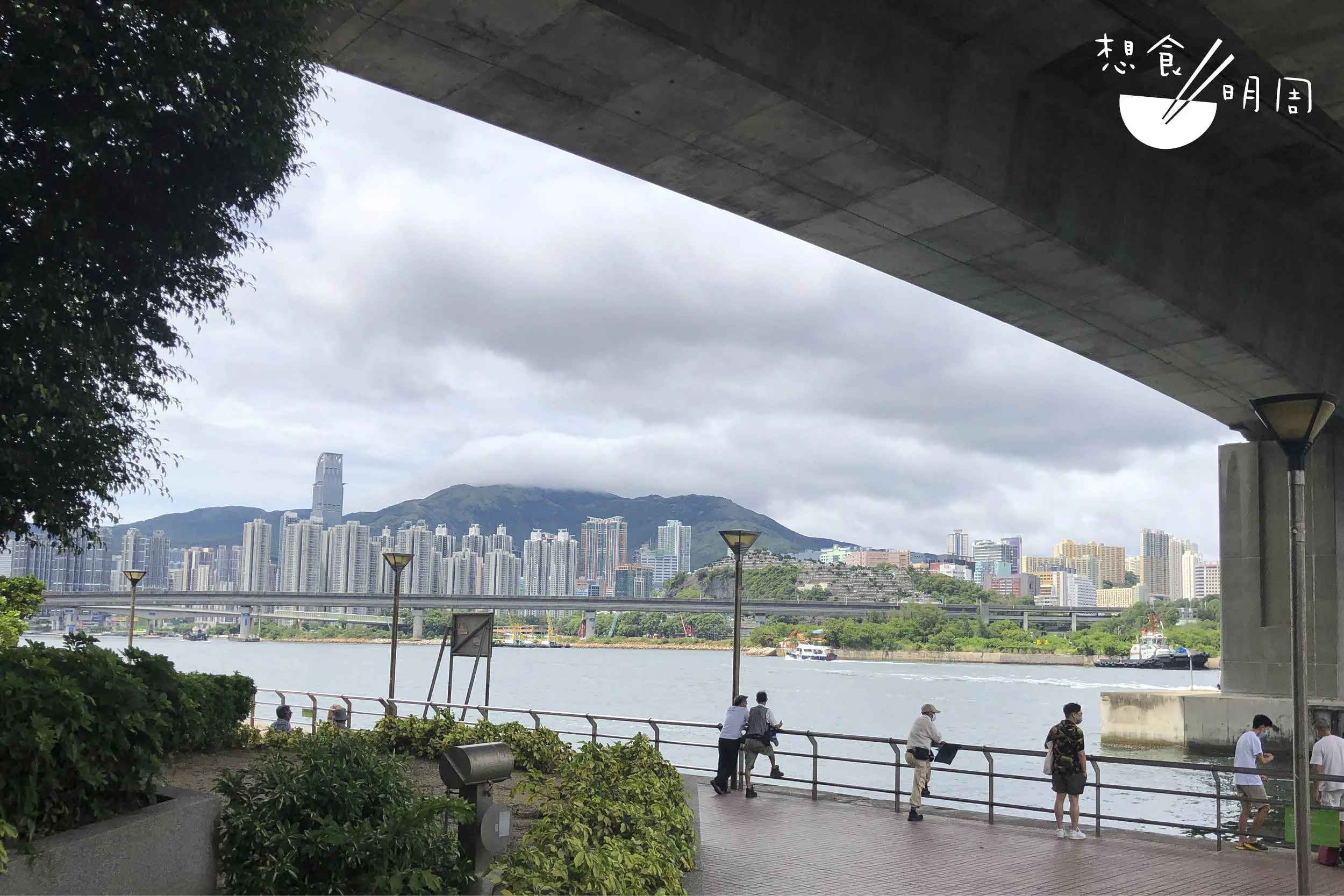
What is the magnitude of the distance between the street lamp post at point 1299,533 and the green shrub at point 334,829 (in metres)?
Answer: 6.07

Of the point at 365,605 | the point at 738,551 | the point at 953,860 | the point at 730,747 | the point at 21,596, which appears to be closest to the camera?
the point at 953,860

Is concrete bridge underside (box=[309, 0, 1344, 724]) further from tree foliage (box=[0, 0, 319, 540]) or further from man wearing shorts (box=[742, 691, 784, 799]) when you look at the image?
man wearing shorts (box=[742, 691, 784, 799])

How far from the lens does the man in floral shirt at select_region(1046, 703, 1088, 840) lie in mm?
12391

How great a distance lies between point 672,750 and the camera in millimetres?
42625

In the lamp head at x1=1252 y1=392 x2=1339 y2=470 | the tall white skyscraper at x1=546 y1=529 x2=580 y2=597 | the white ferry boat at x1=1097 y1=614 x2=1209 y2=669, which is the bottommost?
the white ferry boat at x1=1097 y1=614 x2=1209 y2=669

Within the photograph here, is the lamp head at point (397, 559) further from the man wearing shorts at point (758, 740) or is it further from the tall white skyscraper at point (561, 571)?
the tall white skyscraper at point (561, 571)

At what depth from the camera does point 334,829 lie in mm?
5641

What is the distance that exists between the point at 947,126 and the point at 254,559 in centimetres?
14050

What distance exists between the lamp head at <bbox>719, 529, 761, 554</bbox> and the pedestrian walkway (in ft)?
18.0

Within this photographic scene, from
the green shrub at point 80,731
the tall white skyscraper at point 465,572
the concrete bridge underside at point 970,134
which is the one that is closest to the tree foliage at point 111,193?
the concrete bridge underside at point 970,134

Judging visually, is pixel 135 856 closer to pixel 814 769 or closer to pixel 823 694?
pixel 814 769

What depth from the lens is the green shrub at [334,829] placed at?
5605 millimetres

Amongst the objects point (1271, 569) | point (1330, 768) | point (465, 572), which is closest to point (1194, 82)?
point (1330, 768)

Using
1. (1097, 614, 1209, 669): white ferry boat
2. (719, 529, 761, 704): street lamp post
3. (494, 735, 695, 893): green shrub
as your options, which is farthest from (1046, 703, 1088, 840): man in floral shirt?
(1097, 614, 1209, 669): white ferry boat
